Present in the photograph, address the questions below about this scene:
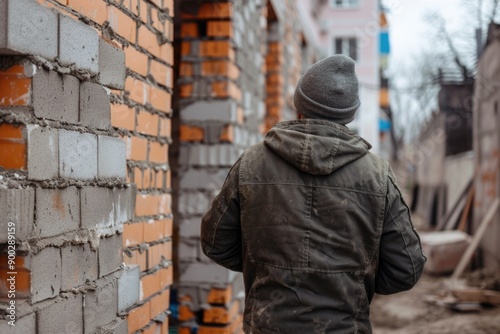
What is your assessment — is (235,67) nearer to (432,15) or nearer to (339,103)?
(339,103)

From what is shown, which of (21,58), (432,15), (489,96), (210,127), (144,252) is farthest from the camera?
(489,96)

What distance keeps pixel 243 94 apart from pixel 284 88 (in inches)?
99.1

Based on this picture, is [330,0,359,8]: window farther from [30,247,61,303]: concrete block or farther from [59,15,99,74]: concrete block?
[30,247,61,303]: concrete block

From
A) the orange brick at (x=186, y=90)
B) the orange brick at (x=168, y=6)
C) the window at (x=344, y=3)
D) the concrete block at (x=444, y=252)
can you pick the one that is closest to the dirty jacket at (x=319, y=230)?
the orange brick at (x=168, y=6)

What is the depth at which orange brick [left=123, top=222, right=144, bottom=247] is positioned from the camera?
222 centimetres

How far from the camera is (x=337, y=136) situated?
2.00 m

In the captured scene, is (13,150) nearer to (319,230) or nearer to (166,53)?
(319,230)

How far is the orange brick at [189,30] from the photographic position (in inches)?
147

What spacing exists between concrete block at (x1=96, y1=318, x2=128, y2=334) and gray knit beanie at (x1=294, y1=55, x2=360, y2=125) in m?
1.02

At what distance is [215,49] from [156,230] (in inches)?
60.8

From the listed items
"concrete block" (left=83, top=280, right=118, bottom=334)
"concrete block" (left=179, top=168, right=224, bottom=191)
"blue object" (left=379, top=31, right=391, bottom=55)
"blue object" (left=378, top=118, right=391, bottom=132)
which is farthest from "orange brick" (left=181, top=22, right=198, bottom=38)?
"blue object" (left=378, top=118, right=391, bottom=132)

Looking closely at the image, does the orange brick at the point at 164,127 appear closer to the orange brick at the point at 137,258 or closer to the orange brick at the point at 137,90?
the orange brick at the point at 137,90

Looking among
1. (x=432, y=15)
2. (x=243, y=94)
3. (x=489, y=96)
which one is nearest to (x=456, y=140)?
(x=489, y=96)

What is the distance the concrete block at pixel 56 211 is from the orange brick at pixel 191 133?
6.52 ft
